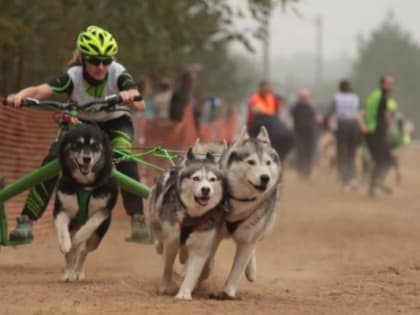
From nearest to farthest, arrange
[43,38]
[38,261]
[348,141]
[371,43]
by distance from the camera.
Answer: [38,261], [43,38], [348,141], [371,43]

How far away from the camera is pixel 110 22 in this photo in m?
18.5

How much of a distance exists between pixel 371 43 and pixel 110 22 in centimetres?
8634

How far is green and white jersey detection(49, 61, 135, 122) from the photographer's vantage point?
9.38 meters

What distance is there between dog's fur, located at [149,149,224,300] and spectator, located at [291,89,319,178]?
724 inches

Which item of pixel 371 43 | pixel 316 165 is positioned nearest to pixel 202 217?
pixel 316 165

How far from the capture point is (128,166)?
9.77 meters

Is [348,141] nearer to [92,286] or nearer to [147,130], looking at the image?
[147,130]

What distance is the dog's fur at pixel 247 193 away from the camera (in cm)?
803

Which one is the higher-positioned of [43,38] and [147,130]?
[43,38]

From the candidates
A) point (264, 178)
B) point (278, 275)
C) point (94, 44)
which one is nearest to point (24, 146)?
point (278, 275)

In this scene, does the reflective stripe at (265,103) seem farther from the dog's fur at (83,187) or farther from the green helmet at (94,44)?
the dog's fur at (83,187)

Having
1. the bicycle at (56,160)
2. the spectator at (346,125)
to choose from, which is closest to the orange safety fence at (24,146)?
the bicycle at (56,160)

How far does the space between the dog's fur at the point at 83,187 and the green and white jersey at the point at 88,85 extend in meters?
0.64

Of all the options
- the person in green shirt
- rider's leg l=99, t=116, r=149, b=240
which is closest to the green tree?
the person in green shirt
